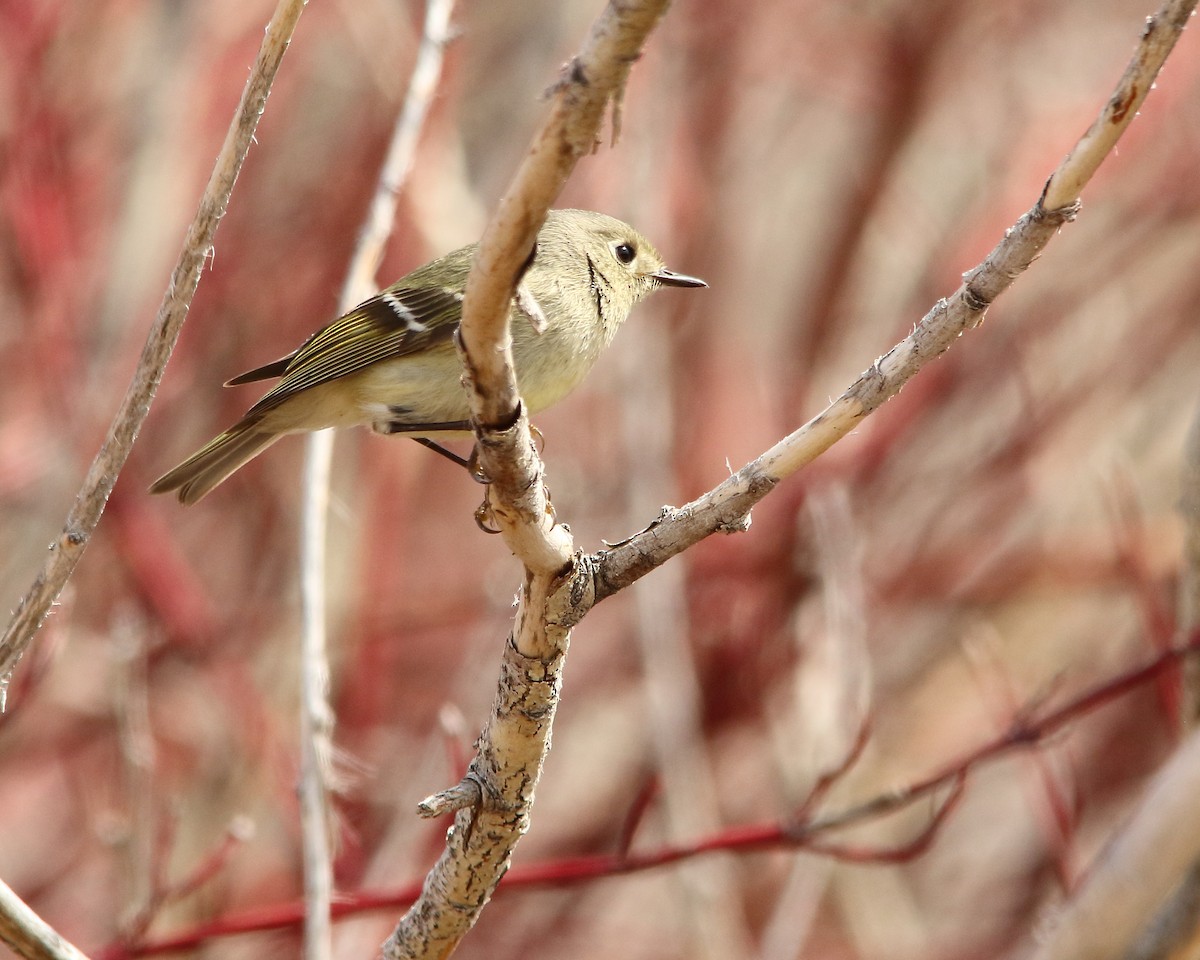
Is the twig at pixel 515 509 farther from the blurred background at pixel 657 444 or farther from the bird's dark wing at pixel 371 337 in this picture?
the blurred background at pixel 657 444

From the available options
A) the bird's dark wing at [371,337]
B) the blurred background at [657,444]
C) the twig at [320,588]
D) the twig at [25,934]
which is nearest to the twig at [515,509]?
the twig at [320,588]

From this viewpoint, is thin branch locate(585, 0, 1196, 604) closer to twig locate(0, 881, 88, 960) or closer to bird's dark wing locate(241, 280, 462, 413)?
twig locate(0, 881, 88, 960)

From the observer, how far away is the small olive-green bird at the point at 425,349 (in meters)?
2.25

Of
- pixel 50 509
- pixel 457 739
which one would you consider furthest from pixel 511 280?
pixel 50 509

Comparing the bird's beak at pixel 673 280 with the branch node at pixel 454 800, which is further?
the bird's beak at pixel 673 280

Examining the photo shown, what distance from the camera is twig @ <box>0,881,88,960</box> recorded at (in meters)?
1.30

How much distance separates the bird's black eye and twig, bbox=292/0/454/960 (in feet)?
1.50

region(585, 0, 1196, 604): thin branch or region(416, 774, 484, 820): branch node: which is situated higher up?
A: region(585, 0, 1196, 604): thin branch

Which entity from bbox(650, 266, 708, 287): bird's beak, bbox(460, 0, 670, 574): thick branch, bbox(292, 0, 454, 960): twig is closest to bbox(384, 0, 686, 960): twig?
bbox(460, 0, 670, 574): thick branch

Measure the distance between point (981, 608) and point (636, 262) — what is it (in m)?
1.96

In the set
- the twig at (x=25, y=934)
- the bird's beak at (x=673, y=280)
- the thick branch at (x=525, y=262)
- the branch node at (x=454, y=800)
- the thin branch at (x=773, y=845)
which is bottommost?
the twig at (x=25, y=934)

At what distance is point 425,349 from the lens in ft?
7.79

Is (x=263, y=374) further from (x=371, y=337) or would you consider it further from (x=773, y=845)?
(x=773, y=845)

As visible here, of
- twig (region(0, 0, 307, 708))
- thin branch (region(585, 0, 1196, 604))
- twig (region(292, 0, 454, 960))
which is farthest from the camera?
twig (region(292, 0, 454, 960))
